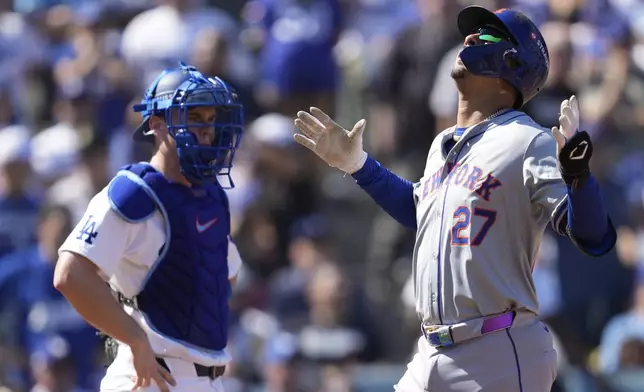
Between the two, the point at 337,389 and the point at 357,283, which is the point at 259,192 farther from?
the point at 337,389

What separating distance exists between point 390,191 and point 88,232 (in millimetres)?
1262

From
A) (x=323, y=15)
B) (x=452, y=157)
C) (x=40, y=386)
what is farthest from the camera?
(x=323, y=15)

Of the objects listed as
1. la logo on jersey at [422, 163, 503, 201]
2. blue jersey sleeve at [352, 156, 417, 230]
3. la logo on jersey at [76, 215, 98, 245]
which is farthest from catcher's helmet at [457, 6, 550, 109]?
la logo on jersey at [76, 215, 98, 245]

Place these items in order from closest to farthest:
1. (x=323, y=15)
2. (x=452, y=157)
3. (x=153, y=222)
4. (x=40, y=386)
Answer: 1. (x=452, y=157)
2. (x=153, y=222)
3. (x=40, y=386)
4. (x=323, y=15)

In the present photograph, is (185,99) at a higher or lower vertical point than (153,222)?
higher

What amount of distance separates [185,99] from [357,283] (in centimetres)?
501

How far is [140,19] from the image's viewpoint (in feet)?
37.3

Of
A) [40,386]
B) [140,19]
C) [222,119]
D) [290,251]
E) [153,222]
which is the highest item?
[222,119]

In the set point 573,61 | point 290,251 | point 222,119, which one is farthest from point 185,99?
point 573,61

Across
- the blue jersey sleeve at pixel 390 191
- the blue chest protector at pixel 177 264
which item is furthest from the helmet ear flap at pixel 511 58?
the blue chest protector at pixel 177 264

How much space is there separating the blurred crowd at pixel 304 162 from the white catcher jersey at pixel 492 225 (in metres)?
4.12

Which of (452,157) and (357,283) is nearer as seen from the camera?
(452,157)

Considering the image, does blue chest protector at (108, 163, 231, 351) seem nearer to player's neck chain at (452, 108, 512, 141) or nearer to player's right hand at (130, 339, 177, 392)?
player's right hand at (130, 339, 177, 392)

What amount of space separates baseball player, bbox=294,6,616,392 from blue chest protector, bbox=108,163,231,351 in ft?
3.24
